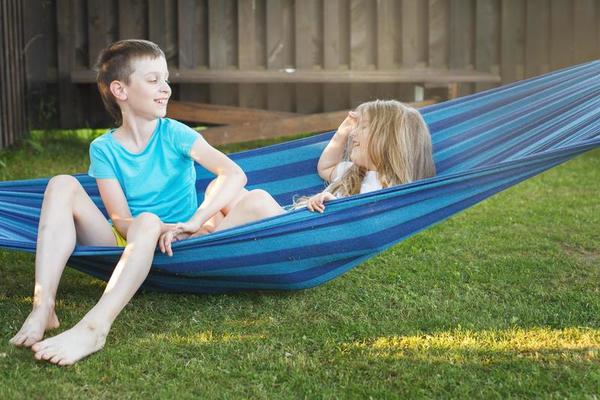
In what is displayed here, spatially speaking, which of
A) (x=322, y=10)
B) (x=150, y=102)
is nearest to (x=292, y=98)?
(x=322, y=10)

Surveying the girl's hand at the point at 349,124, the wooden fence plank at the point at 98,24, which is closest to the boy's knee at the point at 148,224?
the girl's hand at the point at 349,124

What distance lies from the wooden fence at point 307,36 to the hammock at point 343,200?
9.76ft

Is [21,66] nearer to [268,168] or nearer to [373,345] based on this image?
[268,168]

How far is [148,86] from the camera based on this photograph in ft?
8.99

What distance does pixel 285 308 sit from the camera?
9.24 ft

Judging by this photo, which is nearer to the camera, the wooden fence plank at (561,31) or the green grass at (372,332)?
the green grass at (372,332)

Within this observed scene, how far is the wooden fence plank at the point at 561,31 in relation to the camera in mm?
6277

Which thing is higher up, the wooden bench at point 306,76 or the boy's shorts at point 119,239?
the wooden bench at point 306,76

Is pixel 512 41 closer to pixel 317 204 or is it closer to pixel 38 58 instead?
pixel 38 58

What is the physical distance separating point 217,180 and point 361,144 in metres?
0.53

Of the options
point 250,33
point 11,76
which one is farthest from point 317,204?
point 250,33

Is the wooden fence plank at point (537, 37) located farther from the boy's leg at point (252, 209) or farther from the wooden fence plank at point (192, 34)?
the boy's leg at point (252, 209)

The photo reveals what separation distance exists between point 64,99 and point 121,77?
373 centimetres

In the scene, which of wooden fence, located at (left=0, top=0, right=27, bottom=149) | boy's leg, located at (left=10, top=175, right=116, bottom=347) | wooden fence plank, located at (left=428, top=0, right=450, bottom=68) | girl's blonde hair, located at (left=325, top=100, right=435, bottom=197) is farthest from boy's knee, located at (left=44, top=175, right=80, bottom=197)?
wooden fence plank, located at (left=428, top=0, right=450, bottom=68)
